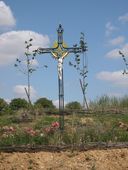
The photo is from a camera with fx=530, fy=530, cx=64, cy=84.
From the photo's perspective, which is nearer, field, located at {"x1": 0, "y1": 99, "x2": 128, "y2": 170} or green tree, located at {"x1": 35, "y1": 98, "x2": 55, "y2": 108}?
field, located at {"x1": 0, "y1": 99, "x2": 128, "y2": 170}

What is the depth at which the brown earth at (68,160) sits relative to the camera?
29.1 feet

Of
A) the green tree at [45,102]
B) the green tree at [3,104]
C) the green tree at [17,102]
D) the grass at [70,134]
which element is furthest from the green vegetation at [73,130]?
the green tree at [45,102]

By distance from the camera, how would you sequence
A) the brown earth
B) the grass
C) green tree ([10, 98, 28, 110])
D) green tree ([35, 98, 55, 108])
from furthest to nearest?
green tree ([35, 98, 55, 108])
green tree ([10, 98, 28, 110])
the grass
the brown earth

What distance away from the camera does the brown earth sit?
8867mm

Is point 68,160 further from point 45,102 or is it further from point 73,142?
point 45,102

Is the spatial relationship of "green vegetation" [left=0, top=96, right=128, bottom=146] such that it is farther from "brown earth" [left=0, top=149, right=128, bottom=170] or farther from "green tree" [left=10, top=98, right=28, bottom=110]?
"green tree" [left=10, top=98, right=28, bottom=110]

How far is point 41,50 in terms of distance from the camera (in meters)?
13.5

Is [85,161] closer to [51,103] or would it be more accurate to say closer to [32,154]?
[32,154]

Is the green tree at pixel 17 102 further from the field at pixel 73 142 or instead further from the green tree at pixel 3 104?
the field at pixel 73 142

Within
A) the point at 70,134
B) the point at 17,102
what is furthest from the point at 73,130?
the point at 17,102

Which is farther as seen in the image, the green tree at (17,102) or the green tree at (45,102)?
the green tree at (45,102)

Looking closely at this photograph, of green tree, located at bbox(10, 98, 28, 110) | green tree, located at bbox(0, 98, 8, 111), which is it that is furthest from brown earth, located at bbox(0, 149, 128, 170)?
green tree, located at bbox(10, 98, 28, 110)

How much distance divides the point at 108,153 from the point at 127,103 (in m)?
8.45

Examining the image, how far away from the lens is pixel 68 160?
9.05m
